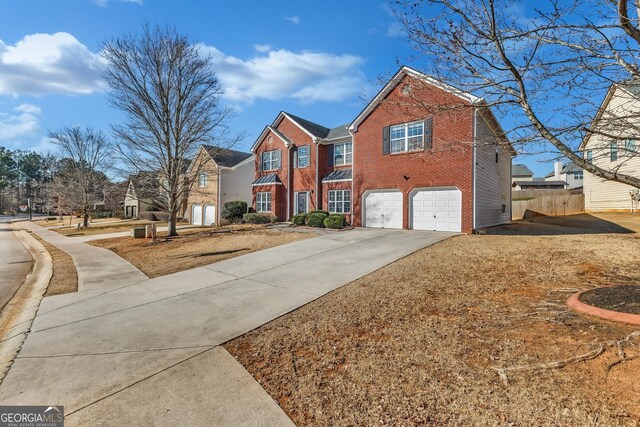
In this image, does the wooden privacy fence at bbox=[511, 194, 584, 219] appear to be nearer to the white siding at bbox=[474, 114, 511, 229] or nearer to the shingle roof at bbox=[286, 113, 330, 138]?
the white siding at bbox=[474, 114, 511, 229]

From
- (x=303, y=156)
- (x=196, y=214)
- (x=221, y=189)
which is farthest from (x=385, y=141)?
(x=196, y=214)

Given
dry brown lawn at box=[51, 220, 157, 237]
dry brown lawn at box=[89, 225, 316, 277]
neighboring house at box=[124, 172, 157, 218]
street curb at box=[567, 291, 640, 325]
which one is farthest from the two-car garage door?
dry brown lawn at box=[51, 220, 157, 237]

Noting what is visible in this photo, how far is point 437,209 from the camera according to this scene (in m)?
15.1

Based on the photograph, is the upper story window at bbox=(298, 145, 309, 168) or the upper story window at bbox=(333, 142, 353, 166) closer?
the upper story window at bbox=(333, 142, 353, 166)

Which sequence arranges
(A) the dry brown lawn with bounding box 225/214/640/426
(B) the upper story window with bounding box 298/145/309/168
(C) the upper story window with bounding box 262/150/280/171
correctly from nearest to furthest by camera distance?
(A) the dry brown lawn with bounding box 225/214/640/426
(B) the upper story window with bounding box 298/145/309/168
(C) the upper story window with bounding box 262/150/280/171

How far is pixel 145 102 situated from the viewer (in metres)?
16.3

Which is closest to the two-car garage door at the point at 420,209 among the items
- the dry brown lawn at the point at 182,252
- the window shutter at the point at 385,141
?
the window shutter at the point at 385,141

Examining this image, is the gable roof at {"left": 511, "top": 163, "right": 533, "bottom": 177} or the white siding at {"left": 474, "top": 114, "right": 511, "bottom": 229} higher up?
the gable roof at {"left": 511, "top": 163, "right": 533, "bottom": 177}

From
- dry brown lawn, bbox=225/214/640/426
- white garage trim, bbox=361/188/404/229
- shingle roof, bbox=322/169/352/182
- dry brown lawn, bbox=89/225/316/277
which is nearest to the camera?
dry brown lawn, bbox=225/214/640/426

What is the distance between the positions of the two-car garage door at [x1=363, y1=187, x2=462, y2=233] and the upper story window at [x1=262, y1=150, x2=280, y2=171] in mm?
9628

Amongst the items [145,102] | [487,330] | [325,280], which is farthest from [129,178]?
[487,330]

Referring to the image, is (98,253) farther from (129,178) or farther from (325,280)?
(325,280)

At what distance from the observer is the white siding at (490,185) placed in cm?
1454

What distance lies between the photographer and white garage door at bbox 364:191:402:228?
16453 millimetres
